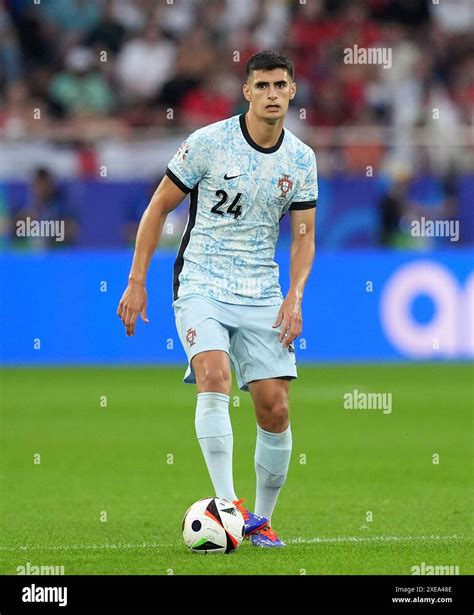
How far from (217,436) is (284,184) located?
4.67 feet

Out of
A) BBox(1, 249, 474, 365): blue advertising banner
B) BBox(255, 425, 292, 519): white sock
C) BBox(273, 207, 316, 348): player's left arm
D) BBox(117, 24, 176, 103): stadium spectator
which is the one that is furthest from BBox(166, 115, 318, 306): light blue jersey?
BBox(117, 24, 176, 103): stadium spectator

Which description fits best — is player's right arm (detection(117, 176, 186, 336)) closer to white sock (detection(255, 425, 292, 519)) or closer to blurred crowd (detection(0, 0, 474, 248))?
white sock (detection(255, 425, 292, 519))

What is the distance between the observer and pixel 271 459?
7.89 metres

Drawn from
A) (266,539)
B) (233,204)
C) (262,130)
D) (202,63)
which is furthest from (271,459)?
(202,63)

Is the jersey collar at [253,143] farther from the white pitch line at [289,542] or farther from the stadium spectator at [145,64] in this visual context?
the stadium spectator at [145,64]

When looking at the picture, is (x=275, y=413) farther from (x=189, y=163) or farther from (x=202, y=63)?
(x=202, y=63)

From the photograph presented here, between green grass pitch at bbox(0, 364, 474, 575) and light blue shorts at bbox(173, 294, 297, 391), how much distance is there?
958 millimetres

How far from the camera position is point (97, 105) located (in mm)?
22016

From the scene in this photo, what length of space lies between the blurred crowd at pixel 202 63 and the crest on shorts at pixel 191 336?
13.6 meters

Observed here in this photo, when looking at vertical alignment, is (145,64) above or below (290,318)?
above
